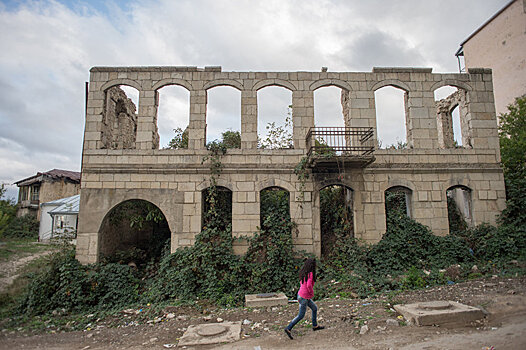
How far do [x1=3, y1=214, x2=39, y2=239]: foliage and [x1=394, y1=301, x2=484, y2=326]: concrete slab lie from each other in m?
29.2

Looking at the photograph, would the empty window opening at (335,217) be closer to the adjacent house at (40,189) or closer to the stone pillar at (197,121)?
the stone pillar at (197,121)

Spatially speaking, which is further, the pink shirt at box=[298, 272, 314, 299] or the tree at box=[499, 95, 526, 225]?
the tree at box=[499, 95, 526, 225]

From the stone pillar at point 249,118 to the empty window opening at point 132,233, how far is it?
426 centimetres

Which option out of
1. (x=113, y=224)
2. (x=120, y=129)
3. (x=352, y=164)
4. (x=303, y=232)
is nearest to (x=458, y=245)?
(x=352, y=164)

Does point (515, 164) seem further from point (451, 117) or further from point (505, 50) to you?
point (505, 50)

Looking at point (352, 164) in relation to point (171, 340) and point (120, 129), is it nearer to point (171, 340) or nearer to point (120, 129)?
point (171, 340)

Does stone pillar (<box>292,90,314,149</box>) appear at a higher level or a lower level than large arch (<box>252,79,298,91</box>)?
lower

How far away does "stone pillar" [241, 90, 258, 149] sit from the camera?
1091cm

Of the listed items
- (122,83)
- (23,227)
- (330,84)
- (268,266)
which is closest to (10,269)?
(122,83)

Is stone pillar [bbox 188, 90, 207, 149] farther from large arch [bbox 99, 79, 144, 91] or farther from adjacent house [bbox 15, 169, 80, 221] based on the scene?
adjacent house [bbox 15, 169, 80, 221]

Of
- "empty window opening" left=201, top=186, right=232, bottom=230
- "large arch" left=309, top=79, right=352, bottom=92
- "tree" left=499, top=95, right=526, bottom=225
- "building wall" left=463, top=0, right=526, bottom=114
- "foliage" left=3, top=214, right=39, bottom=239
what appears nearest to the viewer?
"empty window opening" left=201, top=186, right=232, bottom=230

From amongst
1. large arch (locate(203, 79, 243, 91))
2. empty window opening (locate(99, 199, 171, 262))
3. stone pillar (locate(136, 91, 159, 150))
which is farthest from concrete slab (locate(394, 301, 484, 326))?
stone pillar (locate(136, 91, 159, 150))

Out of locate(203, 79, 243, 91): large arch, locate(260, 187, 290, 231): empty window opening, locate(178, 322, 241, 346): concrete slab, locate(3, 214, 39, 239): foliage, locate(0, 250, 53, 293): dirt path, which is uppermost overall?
locate(203, 79, 243, 91): large arch

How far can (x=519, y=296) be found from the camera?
669 centimetres
